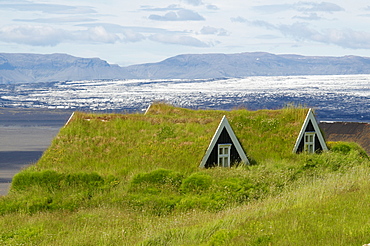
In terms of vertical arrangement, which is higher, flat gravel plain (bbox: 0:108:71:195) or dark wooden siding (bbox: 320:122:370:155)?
dark wooden siding (bbox: 320:122:370:155)

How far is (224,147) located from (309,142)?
880 cm

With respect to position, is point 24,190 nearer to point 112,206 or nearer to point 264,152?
point 112,206

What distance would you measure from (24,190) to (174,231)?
15532mm

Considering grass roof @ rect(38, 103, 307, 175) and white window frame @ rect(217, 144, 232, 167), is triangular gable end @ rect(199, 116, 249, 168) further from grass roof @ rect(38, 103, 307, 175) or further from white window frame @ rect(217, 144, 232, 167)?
grass roof @ rect(38, 103, 307, 175)

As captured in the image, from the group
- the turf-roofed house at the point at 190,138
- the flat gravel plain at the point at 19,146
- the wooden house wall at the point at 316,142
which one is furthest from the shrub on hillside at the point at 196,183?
the flat gravel plain at the point at 19,146

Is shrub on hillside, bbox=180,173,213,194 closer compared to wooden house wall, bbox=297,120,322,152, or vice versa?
shrub on hillside, bbox=180,173,213,194

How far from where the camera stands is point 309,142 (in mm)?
42125

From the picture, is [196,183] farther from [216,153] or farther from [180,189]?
[216,153]

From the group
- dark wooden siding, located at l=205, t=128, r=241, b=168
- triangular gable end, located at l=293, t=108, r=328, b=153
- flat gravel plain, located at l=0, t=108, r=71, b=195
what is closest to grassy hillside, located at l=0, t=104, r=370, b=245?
triangular gable end, located at l=293, t=108, r=328, b=153

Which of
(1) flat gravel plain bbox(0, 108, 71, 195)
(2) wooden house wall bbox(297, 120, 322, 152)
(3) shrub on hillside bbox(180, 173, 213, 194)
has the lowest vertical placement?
(1) flat gravel plain bbox(0, 108, 71, 195)

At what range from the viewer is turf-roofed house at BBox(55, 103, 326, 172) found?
35.9 m

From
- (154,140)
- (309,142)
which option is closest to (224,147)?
(154,140)

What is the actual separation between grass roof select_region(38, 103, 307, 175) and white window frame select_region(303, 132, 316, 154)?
1.06 metres

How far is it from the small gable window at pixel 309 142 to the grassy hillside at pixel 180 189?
910mm
